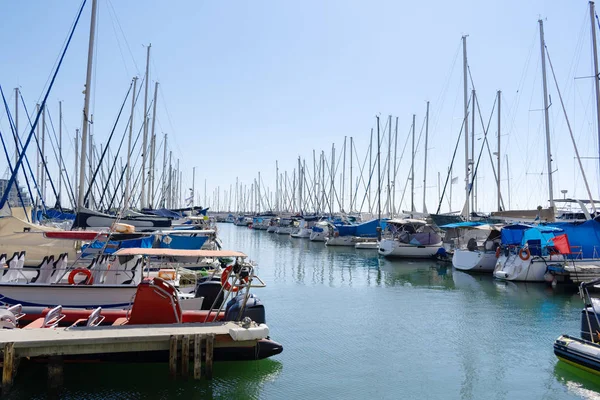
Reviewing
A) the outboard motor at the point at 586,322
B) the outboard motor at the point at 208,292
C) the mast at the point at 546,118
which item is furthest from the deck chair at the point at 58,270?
the mast at the point at 546,118

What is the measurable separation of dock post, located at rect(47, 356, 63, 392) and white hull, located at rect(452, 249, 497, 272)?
92.3ft

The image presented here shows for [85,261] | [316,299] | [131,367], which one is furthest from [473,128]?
[131,367]

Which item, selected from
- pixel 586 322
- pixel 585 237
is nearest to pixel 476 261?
pixel 585 237

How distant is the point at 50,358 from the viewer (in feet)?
33.2

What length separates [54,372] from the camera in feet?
33.6

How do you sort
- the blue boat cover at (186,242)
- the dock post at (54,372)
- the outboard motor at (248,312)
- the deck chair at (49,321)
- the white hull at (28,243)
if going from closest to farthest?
the dock post at (54,372) → the deck chair at (49,321) → the outboard motor at (248,312) → the white hull at (28,243) → the blue boat cover at (186,242)

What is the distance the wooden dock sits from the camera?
31.5 ft

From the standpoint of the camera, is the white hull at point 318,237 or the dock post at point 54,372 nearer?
the dock post at point 54,372

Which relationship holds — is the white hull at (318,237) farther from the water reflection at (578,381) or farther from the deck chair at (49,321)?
the deck chair at (49,321)

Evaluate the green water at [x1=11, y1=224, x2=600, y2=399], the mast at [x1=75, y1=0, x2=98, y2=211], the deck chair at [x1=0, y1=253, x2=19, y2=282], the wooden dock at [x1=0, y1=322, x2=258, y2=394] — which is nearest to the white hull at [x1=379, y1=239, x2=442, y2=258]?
the green water at [x1=11, y1=224, x2=600, y2=399]

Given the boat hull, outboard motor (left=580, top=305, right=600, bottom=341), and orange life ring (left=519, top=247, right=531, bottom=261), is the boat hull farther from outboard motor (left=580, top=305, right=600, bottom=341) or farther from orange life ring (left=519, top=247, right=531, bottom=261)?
orange life ring (left=519, top=247, right=531, bottom=261)

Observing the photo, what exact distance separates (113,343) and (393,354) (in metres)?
8.06

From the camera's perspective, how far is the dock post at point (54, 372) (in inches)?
399

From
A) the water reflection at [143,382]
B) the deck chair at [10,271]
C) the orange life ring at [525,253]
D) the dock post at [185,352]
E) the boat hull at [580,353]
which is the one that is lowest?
the water reflection at [143,382]
